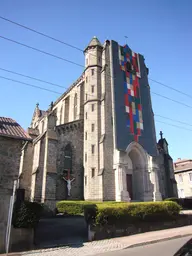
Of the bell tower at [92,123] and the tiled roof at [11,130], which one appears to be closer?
the tiled roof at [11,130]

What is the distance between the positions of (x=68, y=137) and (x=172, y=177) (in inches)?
654

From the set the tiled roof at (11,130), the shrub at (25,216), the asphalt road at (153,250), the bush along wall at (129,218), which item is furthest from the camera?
the bush along wall at (129,218)

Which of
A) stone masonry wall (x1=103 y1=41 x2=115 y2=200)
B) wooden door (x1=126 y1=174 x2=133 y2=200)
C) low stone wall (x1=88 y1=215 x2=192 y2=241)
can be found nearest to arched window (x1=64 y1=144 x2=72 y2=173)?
stone masonry wall (x1=103 y1=41 x2=115 y2=200)

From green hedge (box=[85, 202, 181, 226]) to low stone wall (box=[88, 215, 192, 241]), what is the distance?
0.24m

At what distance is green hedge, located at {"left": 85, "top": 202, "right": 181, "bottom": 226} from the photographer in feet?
36.7

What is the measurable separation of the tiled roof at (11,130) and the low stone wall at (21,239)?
4395 mm

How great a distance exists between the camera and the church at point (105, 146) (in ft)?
77.7

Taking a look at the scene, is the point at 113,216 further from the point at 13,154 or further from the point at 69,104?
the point at 69,104

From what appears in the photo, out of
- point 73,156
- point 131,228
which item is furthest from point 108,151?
point 131,228

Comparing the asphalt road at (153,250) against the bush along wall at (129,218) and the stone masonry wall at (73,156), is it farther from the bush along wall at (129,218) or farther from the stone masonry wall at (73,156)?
the stone masonry wall at (73,156)

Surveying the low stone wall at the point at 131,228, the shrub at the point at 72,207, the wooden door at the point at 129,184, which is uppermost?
the wooden door at the point at 129,184

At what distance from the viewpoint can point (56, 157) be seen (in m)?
24.2

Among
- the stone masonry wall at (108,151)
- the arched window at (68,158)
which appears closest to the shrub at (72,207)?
the stone masonry wall at (108,151)

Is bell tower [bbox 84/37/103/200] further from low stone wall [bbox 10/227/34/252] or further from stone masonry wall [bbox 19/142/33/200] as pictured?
low stone wall [bbox 10/227/34/252]
